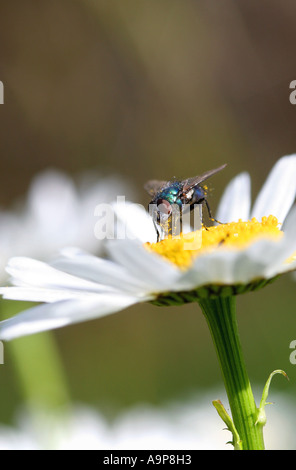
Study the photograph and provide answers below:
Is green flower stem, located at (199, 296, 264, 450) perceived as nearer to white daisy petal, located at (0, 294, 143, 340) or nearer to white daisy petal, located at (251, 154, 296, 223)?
white daisy petal, located at (0, 294, 143, 340)

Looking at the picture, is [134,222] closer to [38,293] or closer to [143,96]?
[38,293]

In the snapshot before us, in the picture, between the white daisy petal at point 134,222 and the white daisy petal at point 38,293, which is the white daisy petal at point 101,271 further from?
the white daisy petal at point 134,222

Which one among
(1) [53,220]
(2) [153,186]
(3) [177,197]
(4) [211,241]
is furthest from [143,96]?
(4) [211,241]

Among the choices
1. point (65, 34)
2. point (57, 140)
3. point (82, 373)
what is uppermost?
point (65, 34)

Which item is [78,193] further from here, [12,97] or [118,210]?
[12,97]

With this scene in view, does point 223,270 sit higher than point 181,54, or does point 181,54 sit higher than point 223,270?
point 181,54

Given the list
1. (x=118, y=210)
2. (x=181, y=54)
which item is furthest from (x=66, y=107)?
(x=118, y=210)
